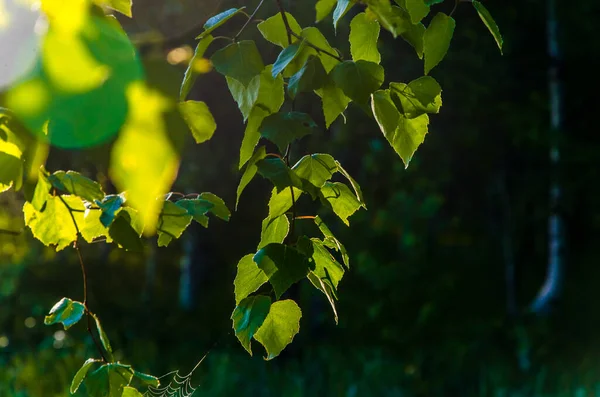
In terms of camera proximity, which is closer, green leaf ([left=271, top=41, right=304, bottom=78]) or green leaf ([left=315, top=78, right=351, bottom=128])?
green leaf ([left=271, top=41, right=304, bottom=78])

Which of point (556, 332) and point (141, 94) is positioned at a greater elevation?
point (141, 94)

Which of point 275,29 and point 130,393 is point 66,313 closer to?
point 130,393

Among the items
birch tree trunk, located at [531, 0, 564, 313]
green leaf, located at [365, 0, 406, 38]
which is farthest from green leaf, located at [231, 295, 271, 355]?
birch tree trunk, located at [531, 0, 564, 313]

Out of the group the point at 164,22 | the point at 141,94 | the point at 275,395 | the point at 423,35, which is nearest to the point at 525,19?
the point at 164,22

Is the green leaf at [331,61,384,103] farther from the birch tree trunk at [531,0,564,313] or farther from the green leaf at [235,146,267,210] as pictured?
the birch tree trunk at [531,0,564,313]

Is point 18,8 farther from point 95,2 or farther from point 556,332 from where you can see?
point 556,332

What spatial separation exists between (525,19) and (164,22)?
4617mm

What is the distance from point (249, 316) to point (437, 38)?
486 millimetres

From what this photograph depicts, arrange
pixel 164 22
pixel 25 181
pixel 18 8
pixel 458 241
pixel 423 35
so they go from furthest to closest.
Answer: pixel 458 241 < pixel 164 22 < pixel 423 35 < pixel 25 181 < pixel 18 8

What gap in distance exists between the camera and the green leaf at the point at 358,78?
887 millimetres

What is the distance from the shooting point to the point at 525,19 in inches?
343

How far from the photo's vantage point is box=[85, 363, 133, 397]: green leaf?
1083 millimetres

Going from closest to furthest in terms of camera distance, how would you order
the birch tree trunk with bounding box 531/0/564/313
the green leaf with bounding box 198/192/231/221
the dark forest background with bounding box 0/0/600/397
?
the green leaf with bounding box 198/192/231/221
the dark forest background with bounding box 0/0/600/397
the birch tree trunk with bounding box 531/0/564/313

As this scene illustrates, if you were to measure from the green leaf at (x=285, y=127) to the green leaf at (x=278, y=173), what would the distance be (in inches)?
1.7
